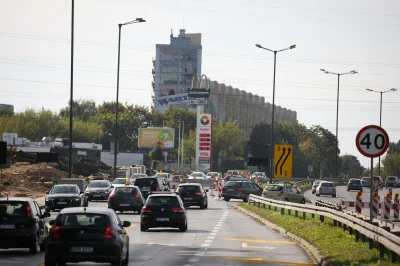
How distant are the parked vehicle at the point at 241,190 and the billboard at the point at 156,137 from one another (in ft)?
339

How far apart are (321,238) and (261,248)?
1828 millimetres

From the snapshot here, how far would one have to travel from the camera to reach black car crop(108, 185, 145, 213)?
53.2 meters

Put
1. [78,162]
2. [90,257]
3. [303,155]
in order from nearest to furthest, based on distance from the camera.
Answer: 1. [90,257]
2. [78,162]
3. [303,155]

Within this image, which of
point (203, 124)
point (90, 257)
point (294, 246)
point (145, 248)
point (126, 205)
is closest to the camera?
point (90, 257)

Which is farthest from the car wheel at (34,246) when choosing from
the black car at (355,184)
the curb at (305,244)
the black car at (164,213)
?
the black car at (355,184)

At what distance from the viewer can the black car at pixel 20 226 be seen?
26.6 meters

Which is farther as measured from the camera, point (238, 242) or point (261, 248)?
point (238, 242)

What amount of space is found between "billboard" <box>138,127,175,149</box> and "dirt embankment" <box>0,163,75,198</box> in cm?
7301

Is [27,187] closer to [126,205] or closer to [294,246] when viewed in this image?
[126,205]

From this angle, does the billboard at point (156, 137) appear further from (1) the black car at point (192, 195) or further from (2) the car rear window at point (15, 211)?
(2) the car rear window at point (15, 211)

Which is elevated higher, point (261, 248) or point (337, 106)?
point (337, 106)

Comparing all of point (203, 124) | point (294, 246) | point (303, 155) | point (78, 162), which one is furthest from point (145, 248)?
point (303, 155)

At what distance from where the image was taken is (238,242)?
33.1 metres

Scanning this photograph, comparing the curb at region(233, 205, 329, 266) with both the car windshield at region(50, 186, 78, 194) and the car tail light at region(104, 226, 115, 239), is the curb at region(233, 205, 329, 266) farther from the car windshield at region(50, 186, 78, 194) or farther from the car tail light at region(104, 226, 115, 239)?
the car windshield at region(50, 186, 78, 194)
